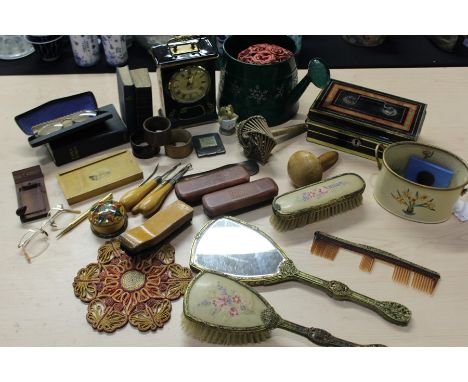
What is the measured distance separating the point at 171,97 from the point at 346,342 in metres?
0.75

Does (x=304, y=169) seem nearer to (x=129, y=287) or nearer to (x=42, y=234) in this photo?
(x=129, y=287)

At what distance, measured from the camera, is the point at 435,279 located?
39.0 inches

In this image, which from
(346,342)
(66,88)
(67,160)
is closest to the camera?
(346,342)

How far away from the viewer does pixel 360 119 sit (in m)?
1.23

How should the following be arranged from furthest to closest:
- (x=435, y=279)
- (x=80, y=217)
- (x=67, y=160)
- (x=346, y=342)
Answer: (x=67, y=160) < (x=80, y=217) < (x=435, y=279) < (x=346, y=342)

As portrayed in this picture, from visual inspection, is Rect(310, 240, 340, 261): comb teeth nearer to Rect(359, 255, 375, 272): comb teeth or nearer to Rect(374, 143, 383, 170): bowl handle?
Rect(359, 255, 375, 272): comb teeth

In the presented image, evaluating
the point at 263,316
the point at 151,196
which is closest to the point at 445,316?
the point at 263,316

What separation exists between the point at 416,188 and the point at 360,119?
0.86ft

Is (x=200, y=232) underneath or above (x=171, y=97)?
underneath

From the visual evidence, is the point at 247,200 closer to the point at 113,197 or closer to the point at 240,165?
the point at 240,165

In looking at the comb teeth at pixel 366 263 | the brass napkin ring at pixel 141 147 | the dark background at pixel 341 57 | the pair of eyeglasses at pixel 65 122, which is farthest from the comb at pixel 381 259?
the dark background at pixel 341 57

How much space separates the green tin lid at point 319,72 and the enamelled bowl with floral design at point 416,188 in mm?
263

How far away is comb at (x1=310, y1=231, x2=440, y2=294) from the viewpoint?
992 millimetres

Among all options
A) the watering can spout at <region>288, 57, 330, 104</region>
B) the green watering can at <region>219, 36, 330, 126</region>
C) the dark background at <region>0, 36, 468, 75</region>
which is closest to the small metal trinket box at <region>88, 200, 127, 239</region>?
the green watering can at <region>219, 36, 330, 126</region>
